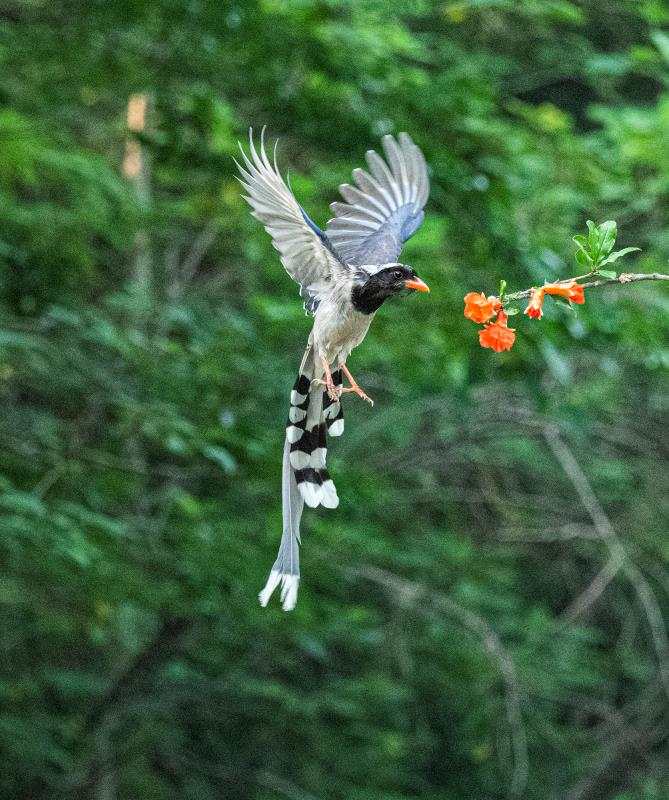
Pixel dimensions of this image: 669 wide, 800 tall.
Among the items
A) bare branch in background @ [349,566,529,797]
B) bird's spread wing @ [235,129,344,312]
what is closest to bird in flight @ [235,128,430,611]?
bird's spread wing @ [235,129,344,312]

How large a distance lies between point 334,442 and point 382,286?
5.74 meters

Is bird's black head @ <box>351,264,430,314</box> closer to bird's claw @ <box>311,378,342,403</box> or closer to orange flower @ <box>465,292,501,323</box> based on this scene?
bird's claw @ <box>311,378,342,403</box>

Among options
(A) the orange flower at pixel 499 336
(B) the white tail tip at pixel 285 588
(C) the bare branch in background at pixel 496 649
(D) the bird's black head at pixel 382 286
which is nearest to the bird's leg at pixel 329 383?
(D) the bird's black head at pixel 382 286

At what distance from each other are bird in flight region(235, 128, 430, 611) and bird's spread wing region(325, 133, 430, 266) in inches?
0.8

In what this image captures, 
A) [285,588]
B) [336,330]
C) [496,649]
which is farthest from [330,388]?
[496,649]

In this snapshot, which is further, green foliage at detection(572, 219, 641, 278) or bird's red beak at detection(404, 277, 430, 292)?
bird's red beak at detection(404, 277, 430, 292)

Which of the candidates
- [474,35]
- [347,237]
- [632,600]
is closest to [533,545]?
[632,600]

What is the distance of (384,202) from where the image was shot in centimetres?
365

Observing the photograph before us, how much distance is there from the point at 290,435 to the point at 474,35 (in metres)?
6.09

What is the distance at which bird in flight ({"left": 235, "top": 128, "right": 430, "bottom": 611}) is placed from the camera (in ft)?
8.66

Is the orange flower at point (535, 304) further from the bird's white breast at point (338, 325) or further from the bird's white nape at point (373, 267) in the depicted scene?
the bird's white breast at point (338, 325)

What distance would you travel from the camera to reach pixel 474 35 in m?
8.55

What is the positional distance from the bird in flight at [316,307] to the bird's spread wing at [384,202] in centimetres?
2

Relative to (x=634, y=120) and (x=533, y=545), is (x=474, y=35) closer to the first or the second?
(x=634, y=120)
